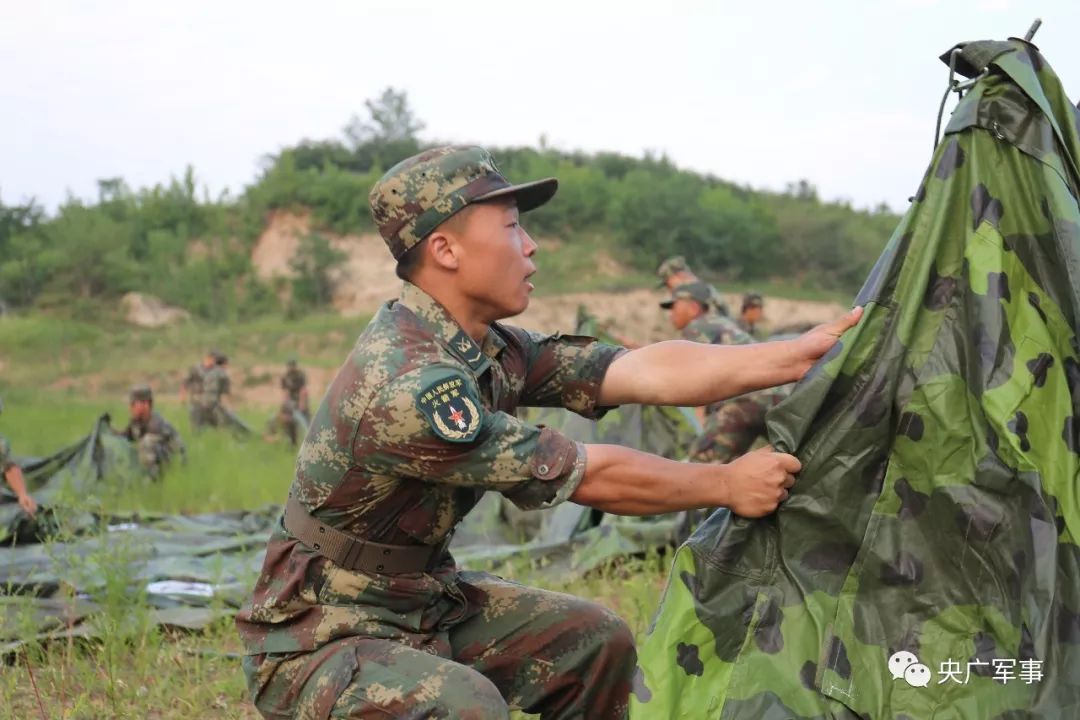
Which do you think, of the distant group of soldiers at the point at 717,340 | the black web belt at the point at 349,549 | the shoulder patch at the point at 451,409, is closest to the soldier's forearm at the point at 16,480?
the distant group of soldiers at the point at 717,340

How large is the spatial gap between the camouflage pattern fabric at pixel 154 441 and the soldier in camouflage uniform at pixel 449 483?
911 cm

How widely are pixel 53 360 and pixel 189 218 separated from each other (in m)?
10.6

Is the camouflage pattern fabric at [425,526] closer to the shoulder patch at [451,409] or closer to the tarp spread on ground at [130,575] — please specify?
the shoulder patch at [451,409]

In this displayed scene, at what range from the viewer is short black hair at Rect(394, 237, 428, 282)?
11.6ft

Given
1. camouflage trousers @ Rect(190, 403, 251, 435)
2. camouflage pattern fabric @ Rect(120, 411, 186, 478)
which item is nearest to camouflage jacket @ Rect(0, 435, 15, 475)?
camouflage pattern fabric @ Rect(120, 411, 186, 478)

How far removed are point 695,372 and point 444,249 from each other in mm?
860

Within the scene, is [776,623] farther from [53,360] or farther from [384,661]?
[53,360]

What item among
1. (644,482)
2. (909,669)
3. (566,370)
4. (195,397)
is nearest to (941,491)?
(909,669)

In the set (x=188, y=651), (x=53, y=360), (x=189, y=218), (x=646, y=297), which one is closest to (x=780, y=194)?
(x=646, y=297)

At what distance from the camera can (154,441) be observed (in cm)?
1270

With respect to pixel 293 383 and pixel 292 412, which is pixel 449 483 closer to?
pixel 292 412

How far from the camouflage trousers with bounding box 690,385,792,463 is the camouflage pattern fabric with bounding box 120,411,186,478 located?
664cm

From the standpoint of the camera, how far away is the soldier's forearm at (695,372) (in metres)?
3.59

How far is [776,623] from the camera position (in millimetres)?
3389
